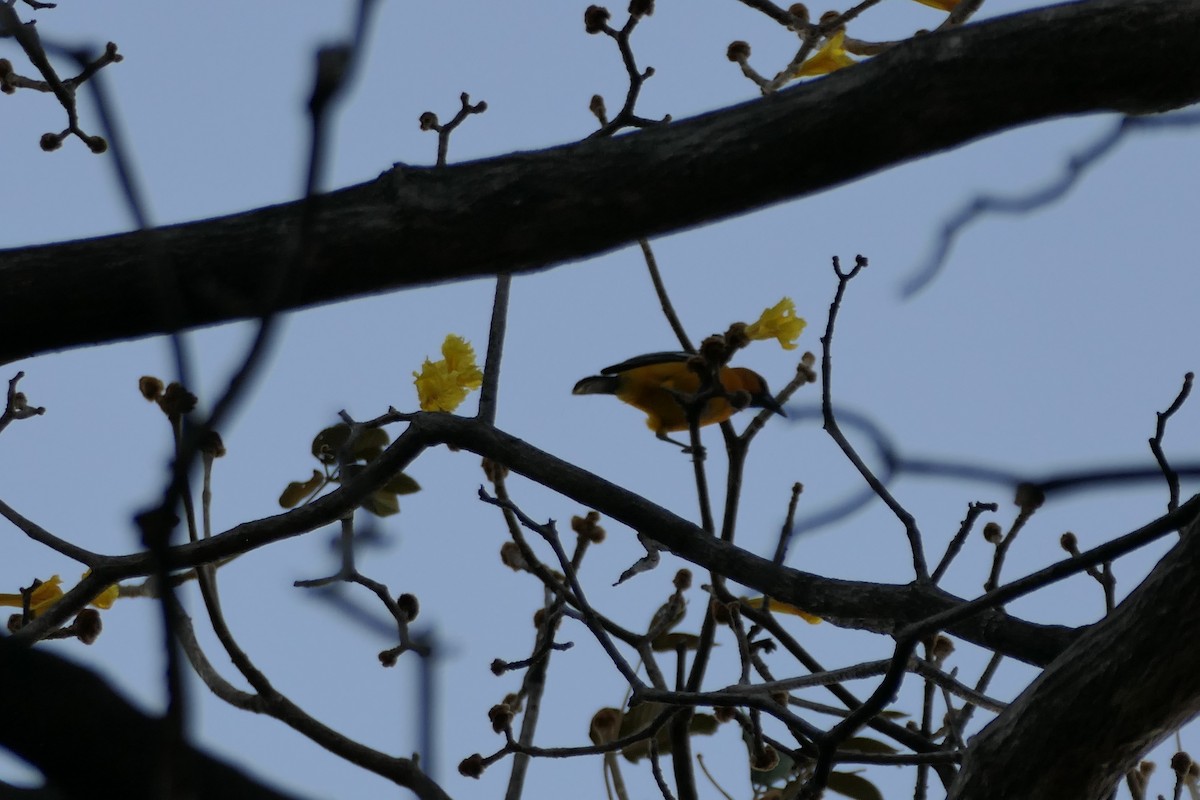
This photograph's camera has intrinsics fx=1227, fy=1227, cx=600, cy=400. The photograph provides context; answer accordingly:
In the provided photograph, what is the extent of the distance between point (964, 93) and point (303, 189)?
44.2 inches

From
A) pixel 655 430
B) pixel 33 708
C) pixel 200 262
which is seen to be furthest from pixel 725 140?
pixel 655 430

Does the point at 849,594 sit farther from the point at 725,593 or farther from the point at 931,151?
the point at 931,151

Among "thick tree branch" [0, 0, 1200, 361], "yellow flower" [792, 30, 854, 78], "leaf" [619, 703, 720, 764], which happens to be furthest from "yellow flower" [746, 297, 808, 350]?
"thick tree branch" [0, 0, 1200, 361]

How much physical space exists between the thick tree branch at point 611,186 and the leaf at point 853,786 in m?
1.52

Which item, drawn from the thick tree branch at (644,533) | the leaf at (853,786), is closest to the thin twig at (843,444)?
the thick tree branch at (644,533)

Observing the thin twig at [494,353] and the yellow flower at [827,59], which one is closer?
the thin twig at [494,353]

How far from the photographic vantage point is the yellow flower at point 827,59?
3.02 metres

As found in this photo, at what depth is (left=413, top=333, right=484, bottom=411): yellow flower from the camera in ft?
9.65

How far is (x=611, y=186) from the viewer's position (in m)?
1.48

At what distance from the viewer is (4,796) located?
703 millimetres

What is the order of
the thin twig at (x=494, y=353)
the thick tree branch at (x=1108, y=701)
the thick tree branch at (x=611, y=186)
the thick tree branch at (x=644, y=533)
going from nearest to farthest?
1. the thick tree branch at (x=1108, y=701)
2. the thick tree branch at (x=611, y=186)
3. the thick tree branch at (x=644, y=533)
4. the thin twig at (x=494, y=353)

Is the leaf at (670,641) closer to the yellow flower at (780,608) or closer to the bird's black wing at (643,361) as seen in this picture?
the yellow flower at (780,608)

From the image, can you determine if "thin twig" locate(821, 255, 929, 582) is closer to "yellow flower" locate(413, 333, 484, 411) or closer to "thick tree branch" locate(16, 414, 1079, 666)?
"thick tree branch" locate(16, 414, 1079, 666)

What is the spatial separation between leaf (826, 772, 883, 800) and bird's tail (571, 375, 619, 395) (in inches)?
111
